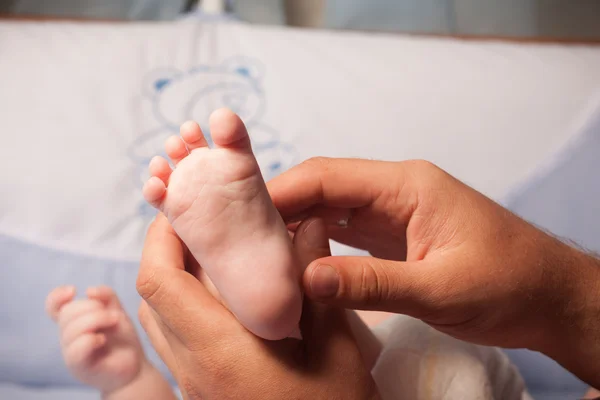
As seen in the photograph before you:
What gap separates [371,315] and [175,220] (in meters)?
0.47

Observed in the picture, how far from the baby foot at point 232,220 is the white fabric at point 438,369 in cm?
25

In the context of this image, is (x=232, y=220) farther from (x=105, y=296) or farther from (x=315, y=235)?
(x=105, y=296)

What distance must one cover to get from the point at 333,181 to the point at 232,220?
194 mm

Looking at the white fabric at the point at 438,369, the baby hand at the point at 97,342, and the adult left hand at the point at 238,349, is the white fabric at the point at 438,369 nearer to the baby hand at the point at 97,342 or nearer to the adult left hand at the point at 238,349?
the adult left hand at the point at 238,349

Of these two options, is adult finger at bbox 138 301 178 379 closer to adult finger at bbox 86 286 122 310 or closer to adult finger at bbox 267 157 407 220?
adult finger at bbox 86 286 122 310

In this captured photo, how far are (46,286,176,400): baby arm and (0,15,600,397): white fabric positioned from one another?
11cm

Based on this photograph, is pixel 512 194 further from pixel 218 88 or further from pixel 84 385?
pixel 84 385

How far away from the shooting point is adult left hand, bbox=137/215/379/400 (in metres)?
0.53

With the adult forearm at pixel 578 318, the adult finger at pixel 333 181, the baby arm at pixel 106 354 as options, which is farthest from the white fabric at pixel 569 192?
the baby arm at pixel 106 354

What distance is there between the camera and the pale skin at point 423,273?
0.54 meters

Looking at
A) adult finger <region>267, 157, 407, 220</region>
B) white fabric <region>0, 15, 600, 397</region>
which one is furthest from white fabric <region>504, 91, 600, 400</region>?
adult finger <region>267, 157, 407, 220</region>

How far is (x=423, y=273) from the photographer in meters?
0.55

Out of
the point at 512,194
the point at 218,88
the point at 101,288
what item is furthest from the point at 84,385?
the point at 512,194

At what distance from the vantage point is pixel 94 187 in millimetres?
1029
